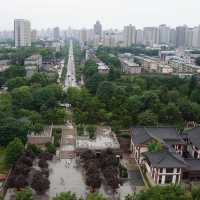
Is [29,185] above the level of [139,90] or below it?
below

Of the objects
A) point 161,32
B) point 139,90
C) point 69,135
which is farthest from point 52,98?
point 161,32

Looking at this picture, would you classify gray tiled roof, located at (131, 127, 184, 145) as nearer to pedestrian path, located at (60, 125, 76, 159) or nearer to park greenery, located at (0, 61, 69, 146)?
pedestrian path, located at (60, 125, 76, 159)

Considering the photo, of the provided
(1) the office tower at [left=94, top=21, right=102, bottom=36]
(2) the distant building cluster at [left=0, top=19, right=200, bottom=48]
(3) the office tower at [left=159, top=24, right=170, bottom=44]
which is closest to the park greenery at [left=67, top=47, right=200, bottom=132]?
(2) the distant building cluster at [left=0, top=19, right=200, bottom=48]

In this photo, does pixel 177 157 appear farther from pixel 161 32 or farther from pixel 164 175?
pixel 161 32

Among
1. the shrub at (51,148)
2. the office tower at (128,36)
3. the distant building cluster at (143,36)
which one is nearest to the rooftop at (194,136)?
the shrub at (51,148)

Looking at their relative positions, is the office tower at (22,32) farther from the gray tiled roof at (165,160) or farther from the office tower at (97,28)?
the gray tiled roof at (165,160)

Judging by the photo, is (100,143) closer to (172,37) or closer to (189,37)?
(189,37)
